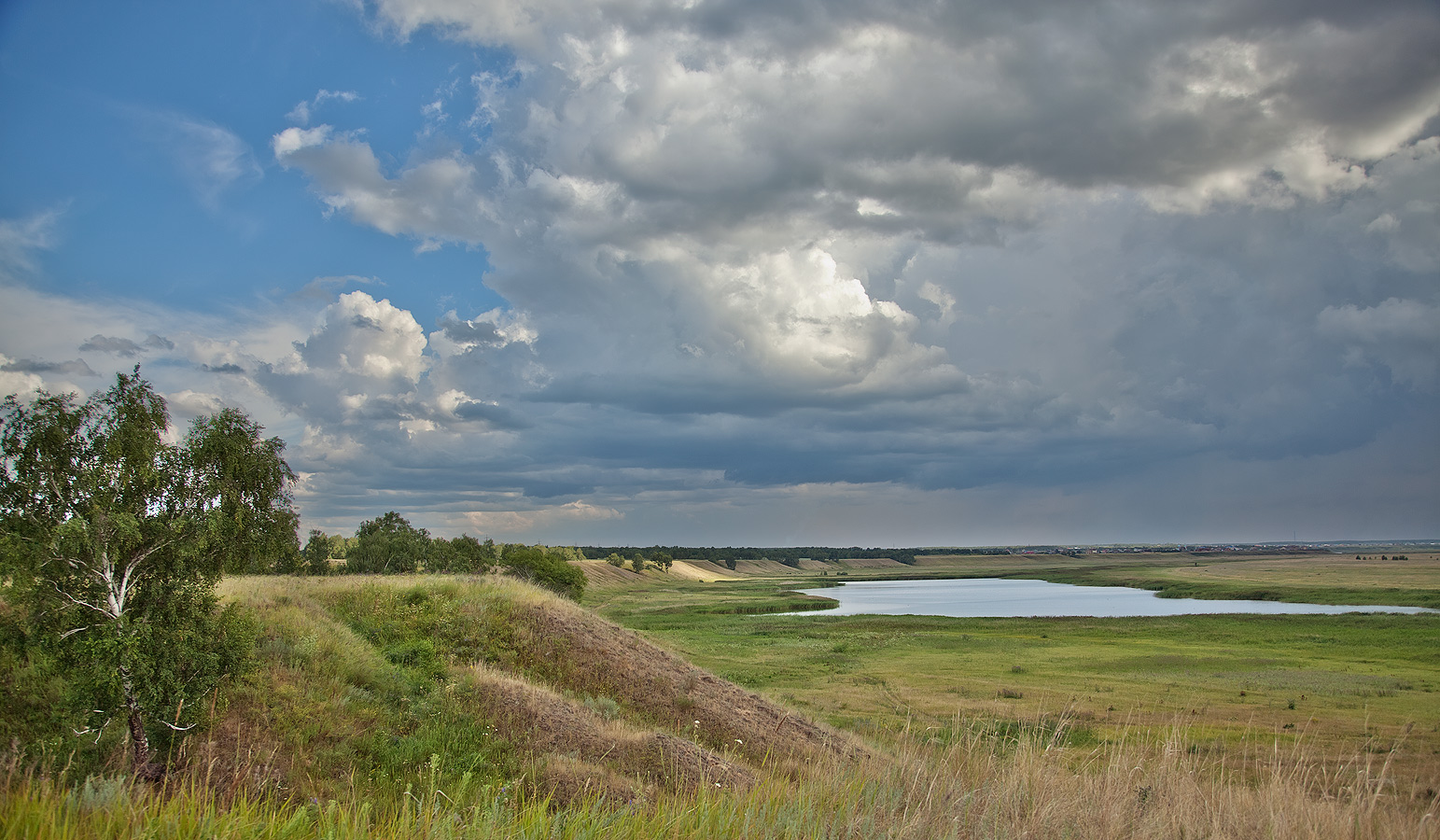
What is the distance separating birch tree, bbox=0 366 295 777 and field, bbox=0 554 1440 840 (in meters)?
1.50

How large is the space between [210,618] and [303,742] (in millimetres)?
3767

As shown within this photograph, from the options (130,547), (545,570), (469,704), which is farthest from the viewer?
(545,570)

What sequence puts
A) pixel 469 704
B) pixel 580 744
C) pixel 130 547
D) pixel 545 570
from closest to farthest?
1. pixel 130 547
2. pixel 580 744
3. pixel 469 704
4. pixel 545 570

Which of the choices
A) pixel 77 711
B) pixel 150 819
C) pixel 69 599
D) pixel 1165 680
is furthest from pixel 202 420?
pixel 1165 680

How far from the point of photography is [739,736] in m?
22.4

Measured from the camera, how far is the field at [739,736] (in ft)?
16.6

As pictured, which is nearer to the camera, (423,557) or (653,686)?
(653,686)

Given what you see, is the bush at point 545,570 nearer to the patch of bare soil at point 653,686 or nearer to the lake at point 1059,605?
the lake at point 1059,605

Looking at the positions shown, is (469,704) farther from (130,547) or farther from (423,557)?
(423,557)

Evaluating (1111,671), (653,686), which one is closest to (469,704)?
(653,686)

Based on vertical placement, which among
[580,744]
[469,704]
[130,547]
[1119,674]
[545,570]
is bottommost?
[1119,674]

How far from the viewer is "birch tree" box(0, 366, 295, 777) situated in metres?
11.1

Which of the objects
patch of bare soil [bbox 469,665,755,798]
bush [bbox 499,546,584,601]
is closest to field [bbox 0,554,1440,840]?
patch of bare soil [bbox 469,665,755,798]

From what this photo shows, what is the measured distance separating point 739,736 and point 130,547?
16.3 metres
